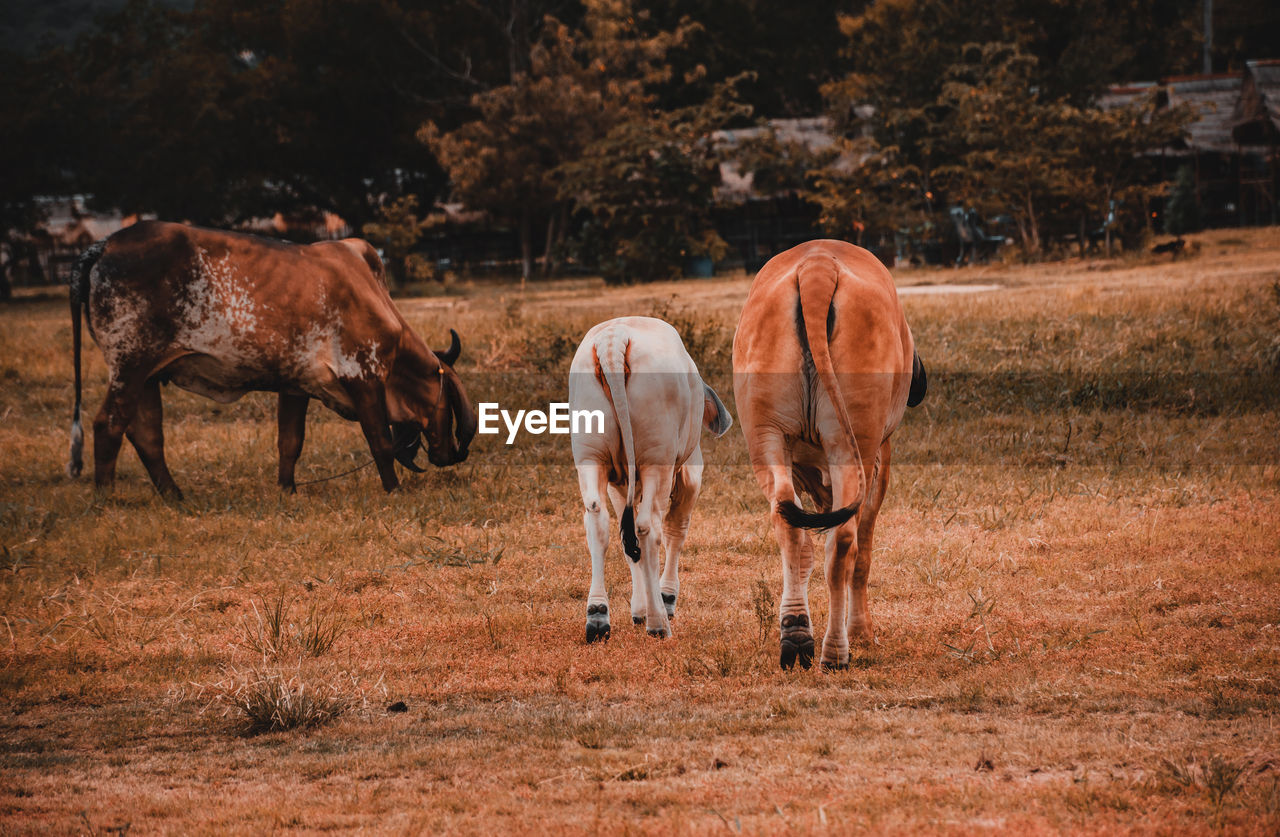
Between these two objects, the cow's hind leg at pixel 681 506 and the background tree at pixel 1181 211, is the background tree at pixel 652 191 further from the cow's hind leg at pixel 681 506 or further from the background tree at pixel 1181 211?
the cow's hind leg at pixel 681 506

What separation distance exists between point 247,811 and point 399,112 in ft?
135

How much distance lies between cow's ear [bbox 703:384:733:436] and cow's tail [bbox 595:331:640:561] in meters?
1.11

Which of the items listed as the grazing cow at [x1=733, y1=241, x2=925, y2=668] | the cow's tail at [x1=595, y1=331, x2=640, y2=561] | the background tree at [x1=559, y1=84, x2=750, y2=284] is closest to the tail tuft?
the cow's tail at [x1=595, y1=331, x2=640, y2=561]

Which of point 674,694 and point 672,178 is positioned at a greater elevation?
point 672,178

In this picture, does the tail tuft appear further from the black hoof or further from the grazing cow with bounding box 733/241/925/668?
the black hoof

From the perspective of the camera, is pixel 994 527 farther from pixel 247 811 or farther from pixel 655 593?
pixel 247 811

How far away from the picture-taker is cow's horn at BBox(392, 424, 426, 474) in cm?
1098

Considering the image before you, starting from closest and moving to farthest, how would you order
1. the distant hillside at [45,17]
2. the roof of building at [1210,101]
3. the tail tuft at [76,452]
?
the tail tuft at [76,452] < the roof of building at [1210,101] < the distant hillside at [45,17]

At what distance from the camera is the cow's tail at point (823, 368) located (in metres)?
5.34

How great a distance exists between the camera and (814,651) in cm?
559

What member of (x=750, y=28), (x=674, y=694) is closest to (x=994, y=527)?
(x=674, y=694)

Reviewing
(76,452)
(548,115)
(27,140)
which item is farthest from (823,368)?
(27,140)

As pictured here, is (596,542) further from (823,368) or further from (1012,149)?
(1012,149)

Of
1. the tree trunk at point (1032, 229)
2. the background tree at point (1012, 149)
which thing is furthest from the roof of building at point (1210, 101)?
the tree trunk at point (1032, 229)
